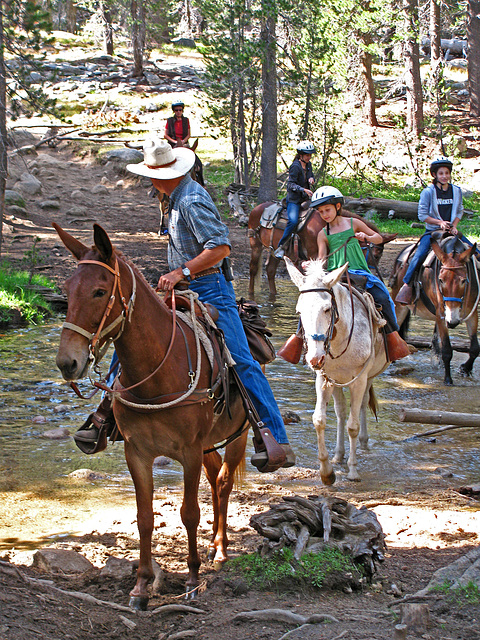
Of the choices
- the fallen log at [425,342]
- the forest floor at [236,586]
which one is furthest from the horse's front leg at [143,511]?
the fallen log at [425,342]

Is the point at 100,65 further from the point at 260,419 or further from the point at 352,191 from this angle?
the point at 260,419

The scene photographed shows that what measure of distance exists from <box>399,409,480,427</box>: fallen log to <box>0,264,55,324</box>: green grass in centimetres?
820

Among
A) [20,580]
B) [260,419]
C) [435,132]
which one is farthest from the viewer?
[435,132]

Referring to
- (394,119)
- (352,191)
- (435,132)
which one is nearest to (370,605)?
(352,191)

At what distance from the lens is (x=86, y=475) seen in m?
6.64

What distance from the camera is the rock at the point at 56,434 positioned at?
758cm

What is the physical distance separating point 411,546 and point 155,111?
30146mm

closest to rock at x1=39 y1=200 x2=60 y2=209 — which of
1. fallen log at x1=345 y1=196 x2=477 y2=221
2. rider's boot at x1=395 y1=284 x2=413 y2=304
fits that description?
fallen log at x1=345 y1=196 x2=477 y2=221

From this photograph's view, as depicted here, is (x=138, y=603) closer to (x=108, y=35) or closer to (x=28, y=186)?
(x=28, y=186)

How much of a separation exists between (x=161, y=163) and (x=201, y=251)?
0.68 meters

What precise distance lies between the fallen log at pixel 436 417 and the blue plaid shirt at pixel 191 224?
2.84 metres

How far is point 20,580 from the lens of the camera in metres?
4.00

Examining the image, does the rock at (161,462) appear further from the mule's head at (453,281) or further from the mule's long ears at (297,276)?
the mule's head at (453,281)

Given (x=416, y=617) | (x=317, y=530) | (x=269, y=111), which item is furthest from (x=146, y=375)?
(x=269, y=111)
